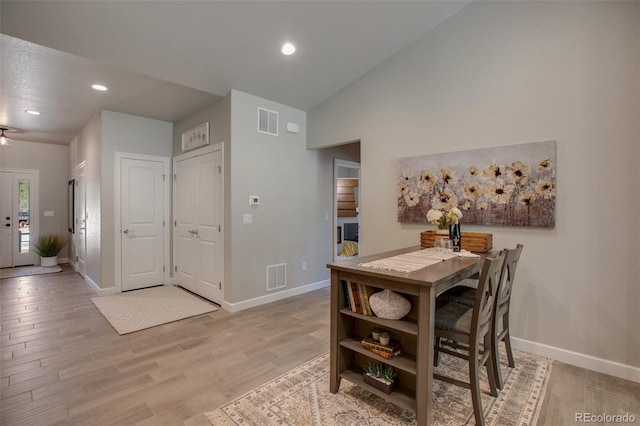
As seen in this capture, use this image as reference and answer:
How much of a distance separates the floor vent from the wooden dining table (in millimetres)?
2150

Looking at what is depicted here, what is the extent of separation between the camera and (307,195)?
4.59 metres

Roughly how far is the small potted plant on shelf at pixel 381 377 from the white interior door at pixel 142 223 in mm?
4125

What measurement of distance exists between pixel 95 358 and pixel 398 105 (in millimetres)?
3844

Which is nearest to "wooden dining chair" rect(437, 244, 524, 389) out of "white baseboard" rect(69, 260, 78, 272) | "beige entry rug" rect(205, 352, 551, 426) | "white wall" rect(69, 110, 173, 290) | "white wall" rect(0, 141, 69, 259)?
"beige entry rug" rect(205, 352, 551, 426)

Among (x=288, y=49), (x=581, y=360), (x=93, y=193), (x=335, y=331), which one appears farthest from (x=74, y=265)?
(x=581, y=360)

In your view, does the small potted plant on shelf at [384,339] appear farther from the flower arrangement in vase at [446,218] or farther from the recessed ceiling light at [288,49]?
the recessed ceiling light at [288,49]

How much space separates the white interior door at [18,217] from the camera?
6.11 metres

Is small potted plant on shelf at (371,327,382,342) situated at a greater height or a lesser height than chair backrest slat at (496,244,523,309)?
lesser

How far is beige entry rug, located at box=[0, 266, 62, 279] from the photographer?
5520 mm

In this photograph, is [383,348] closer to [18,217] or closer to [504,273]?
[504,273]

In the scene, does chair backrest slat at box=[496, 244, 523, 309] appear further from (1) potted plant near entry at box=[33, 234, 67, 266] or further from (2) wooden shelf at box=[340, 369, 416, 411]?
(1) potted plant near entry at box=[33, 234, 67, 266]

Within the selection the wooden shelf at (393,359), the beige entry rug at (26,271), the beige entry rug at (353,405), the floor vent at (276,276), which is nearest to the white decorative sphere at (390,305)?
the wooden shelf at (393,359)

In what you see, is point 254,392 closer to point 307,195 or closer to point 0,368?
point 0,368

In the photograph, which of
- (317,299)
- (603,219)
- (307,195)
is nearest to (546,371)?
(603,219)
